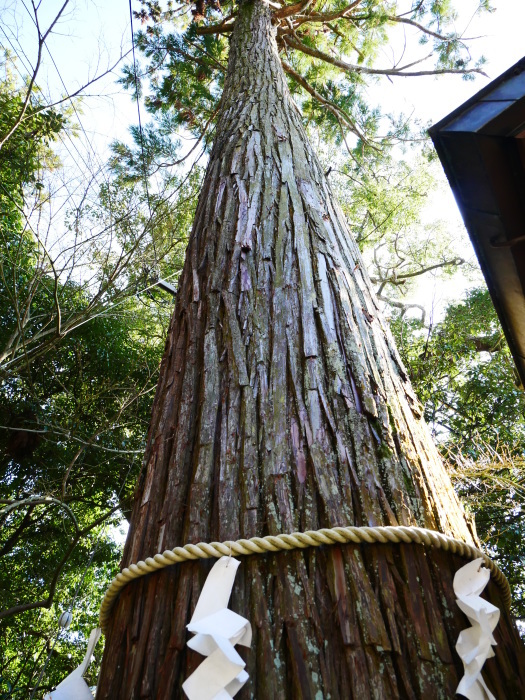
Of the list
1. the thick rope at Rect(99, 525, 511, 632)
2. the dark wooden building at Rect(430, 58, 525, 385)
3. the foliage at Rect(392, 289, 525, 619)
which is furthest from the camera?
the foliage at Rect(392, 289, 525, 619)

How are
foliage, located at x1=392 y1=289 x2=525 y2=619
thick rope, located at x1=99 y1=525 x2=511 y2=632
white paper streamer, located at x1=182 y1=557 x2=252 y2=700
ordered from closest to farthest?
white paper streamer, located at x1=182 y1=557 x2=252 y2=700 → thick rope, located at x1=99 y1=525 x2=511 y2=632 → foliage, located at x1=392 y1=289 x2=525 y2=619

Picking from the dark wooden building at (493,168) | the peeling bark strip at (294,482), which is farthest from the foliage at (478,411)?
the peeling bark strip at (294,482)

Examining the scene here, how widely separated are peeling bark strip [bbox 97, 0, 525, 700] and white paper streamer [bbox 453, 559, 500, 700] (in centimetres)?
2

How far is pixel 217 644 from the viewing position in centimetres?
66

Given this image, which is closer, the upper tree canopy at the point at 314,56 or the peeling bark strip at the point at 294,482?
the peeling bark strip at the point at 294,482

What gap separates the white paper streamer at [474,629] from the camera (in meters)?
0.67

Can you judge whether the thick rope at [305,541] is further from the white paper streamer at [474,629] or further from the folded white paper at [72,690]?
the folded white paper at [72,690]

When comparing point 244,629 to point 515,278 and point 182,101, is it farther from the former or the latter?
point 182,101

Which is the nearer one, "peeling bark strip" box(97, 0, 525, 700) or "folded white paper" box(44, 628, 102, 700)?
"peeling bark strip" box(97, 0, 525, 700)

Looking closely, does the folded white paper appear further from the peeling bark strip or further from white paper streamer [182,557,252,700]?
white paper streamer [182,557,252,700]

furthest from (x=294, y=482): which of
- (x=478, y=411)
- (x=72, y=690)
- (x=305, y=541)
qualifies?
(x=478, y=411)

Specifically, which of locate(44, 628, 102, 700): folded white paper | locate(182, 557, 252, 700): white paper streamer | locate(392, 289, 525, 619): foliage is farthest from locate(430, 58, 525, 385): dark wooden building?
locate(392, 289, 525, 619): foliage

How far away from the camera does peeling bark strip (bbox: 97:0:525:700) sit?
695mm

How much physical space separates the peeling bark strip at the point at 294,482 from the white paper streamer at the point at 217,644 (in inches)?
1.1
